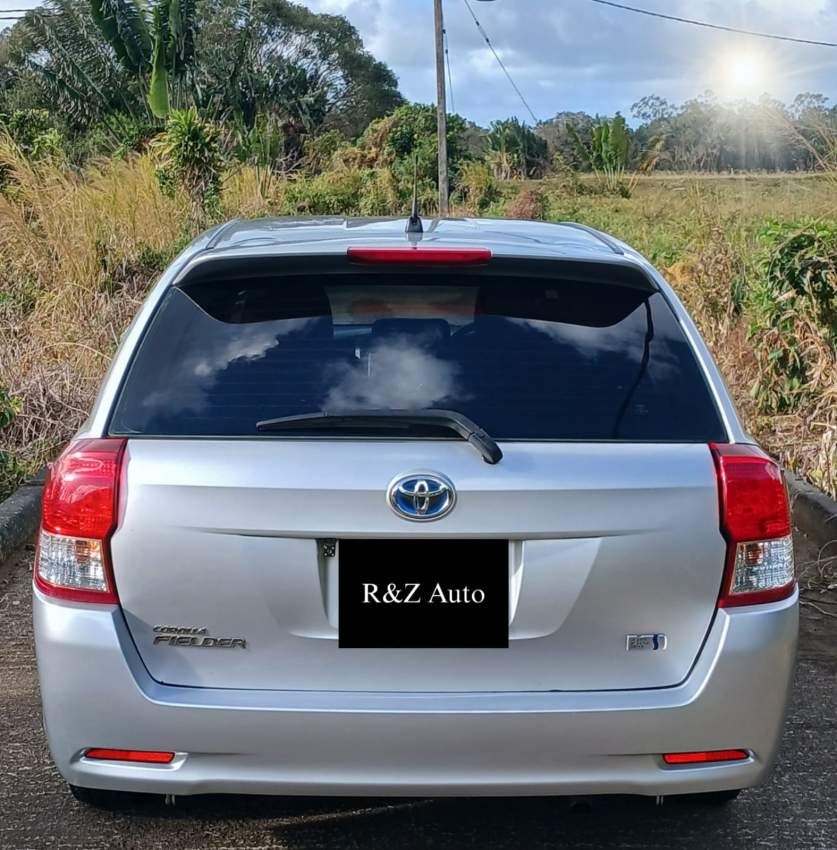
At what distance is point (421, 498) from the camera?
2.47 metres

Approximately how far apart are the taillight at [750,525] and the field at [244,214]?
449 cm

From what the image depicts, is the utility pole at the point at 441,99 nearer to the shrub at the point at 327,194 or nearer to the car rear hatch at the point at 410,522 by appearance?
the shrub at the point at 327,194

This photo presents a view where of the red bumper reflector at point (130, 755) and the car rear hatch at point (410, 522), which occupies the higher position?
the car rear hatch at point (410, 522)

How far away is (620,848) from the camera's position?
10.2 ft

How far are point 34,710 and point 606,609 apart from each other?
2434 millimetres

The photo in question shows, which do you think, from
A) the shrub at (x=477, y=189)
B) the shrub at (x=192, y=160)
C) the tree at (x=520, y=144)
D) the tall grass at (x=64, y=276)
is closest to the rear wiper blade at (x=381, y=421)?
the tall grass at (x=64, y=276)

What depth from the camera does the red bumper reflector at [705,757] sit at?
2.58m

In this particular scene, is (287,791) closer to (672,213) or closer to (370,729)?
(370,729)

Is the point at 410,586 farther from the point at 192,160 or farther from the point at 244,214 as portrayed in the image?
the point at 192,160

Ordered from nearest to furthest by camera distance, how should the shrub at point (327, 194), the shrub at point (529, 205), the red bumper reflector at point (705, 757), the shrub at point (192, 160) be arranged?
the red bumper reflector at point (705, 757) < the shrub at point (192, 160) < the shrub at point (327, 194) < the shrub at point (529, 205)

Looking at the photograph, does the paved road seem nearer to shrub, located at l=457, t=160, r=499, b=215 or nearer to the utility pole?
the utility pole

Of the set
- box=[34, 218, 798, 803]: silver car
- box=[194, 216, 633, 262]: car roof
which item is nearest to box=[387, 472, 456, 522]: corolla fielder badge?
box=[34, 218, 798, 803]: silver car

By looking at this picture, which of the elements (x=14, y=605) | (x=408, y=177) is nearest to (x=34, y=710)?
(x=14, y=605)

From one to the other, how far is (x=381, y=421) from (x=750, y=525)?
0.84 m
